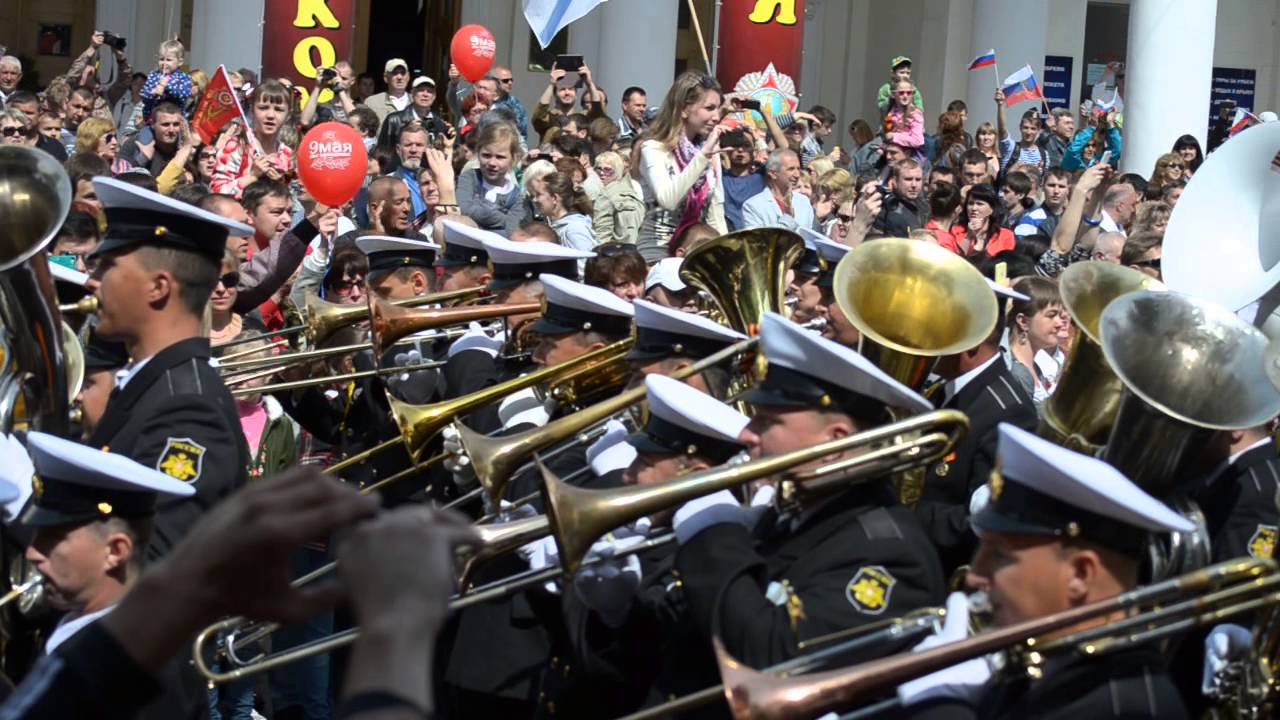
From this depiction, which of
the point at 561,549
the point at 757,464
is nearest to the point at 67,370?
the point at 561,549

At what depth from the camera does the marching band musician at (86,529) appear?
3645 mm

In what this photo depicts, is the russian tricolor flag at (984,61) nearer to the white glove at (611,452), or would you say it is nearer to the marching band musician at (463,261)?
the marching band musician at (463,261)

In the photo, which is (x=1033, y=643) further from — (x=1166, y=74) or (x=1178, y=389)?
(x=1166, y=74)

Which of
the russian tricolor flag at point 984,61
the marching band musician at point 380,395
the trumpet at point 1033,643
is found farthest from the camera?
the russian tricolor flag at point 984,61

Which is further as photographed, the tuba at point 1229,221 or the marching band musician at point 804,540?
the tuba at point 1229,221

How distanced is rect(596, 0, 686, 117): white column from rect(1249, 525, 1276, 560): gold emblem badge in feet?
43.0

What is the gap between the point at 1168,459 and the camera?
3932mm

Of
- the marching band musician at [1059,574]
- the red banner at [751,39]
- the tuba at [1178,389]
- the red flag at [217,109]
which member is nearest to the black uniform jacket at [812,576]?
the marching band musician at [1059,574]

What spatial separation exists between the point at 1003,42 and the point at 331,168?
11530 millimetres

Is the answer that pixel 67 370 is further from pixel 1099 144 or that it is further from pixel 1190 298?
pixel 1099 144

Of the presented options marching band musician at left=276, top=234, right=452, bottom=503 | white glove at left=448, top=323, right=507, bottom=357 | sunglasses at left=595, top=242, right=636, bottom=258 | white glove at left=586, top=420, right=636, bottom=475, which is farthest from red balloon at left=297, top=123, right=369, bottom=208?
white glove at left=586, top=420, right=636, bottom=475

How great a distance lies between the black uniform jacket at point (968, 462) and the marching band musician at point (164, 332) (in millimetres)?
1758

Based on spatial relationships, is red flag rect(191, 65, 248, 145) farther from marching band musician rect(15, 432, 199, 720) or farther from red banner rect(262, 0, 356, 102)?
marching band musician rect(15, 432, 199, 720)

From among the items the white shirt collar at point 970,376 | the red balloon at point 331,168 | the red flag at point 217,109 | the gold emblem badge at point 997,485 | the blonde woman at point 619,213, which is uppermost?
the red flag at point 217,109
